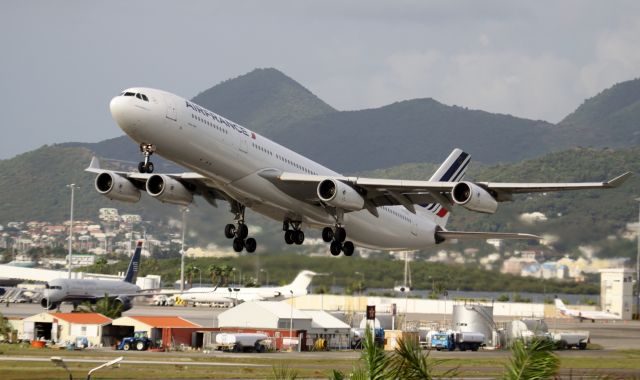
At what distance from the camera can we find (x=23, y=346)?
81.6m

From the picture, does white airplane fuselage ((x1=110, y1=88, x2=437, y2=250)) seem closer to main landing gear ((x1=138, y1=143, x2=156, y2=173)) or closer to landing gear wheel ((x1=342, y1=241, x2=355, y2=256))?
main landing gear ((x1=138, y1=143, x2=156, y2=173))

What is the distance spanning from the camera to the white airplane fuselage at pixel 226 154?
138ft

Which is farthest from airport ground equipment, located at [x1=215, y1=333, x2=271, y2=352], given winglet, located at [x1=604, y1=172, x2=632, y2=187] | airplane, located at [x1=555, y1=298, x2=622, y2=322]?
airplane, located at [x1=555, y1=298, x2=622, y2=322]

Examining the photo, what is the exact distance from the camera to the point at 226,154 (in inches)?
1773

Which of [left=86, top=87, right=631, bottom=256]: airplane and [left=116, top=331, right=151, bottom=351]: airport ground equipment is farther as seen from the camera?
[left=116, top=331, right=151, bottom=351]: airport ground equipment

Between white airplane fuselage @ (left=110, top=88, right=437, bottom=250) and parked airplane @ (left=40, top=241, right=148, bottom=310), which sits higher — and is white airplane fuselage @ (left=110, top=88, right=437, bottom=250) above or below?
above

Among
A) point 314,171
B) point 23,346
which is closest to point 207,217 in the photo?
point 314,171

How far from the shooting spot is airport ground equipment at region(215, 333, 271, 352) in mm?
81500

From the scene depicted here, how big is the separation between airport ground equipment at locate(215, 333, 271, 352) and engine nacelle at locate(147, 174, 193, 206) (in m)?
32.7

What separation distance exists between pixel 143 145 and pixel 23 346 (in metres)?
44.9

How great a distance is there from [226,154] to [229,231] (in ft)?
31.8

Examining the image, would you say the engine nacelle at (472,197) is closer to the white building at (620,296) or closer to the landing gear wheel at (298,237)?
the landing gear wheel at (298,237)

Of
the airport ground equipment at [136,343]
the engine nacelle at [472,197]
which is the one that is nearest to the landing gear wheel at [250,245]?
the engine nacelle at [472,197]

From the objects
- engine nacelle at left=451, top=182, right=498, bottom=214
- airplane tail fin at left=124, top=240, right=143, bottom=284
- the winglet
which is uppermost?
the winglet
